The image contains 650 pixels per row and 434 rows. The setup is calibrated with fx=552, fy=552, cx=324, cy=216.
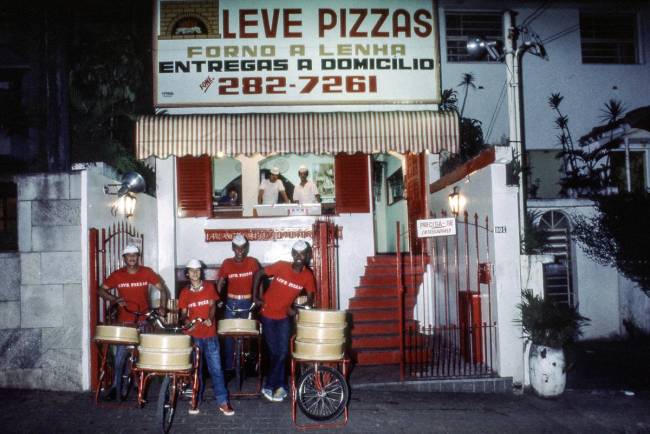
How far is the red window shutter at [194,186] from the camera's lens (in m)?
11.0

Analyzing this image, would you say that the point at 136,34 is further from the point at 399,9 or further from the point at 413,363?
the point at 413,363

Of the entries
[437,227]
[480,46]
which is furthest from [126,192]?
[480,46]

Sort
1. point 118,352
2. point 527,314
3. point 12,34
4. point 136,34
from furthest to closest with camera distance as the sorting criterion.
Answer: point 12,34, point 136,34, point 527,314, point 118,352

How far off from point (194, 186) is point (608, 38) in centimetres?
1095

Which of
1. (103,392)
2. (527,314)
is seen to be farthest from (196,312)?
(527,314)

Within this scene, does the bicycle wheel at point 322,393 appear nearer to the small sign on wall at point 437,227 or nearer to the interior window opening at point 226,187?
the small sign on wall at point 437,227

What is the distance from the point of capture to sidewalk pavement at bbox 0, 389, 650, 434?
A: 6195 mm

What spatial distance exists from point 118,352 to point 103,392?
79cm

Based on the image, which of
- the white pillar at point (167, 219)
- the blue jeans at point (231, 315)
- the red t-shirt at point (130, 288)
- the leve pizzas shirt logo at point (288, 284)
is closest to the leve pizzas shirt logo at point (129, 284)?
the red t-shirt at point (130, 288)

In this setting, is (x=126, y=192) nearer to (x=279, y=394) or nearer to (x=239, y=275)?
(x=239, y=275)

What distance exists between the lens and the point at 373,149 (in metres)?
8.74

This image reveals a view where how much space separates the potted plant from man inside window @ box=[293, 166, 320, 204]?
5.34 metres

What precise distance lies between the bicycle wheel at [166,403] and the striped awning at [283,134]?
3.93 metres

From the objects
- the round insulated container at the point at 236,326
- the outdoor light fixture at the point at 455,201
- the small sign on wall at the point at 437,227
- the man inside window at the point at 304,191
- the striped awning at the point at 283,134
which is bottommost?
the round insulated container at the point at 236,326
